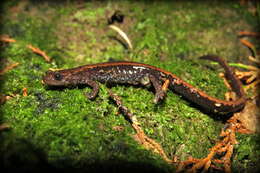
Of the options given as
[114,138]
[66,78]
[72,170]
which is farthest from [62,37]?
[72,170]

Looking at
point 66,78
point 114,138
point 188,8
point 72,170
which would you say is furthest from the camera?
point 188,8

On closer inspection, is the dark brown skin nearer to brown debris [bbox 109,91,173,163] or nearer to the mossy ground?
the mossy ground

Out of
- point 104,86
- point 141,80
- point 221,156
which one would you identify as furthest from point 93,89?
point 221,156

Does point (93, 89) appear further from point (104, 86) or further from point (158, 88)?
point (158, 88)

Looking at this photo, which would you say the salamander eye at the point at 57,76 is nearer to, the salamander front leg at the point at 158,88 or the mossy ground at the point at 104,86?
the mossy ground at the point at 104,86

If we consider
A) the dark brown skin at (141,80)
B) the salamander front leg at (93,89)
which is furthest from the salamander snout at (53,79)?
the salamander front leg at (93,89)

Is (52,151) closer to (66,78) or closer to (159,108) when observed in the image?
(66,78)

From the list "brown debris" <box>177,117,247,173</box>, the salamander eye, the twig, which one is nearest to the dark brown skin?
the salamander eye
